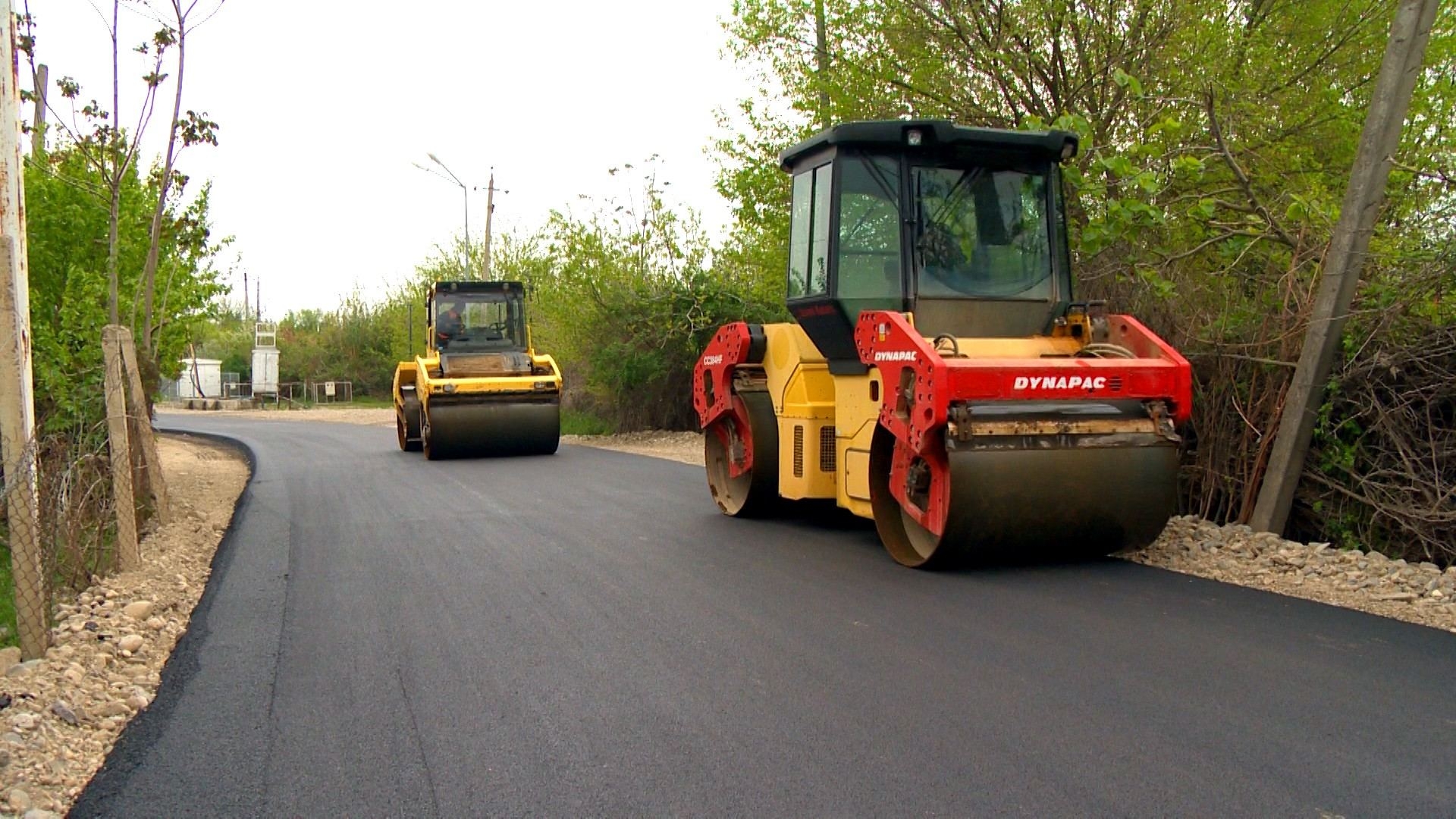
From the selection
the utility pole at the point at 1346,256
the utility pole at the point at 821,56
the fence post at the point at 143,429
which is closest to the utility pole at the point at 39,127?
the fence post at the point at 143,429

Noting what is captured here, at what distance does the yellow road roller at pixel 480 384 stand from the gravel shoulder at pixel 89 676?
7958 mm

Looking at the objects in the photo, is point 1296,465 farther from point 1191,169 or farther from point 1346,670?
point 1346,670

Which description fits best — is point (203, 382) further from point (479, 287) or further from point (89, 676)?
point (89, 676)

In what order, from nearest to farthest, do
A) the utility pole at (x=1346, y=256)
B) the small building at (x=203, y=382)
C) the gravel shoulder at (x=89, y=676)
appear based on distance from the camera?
the gravel shoulder at (x=89, y=676) → the utility pole at (x=1346, y=256) → the small building at (x=203, y=382)

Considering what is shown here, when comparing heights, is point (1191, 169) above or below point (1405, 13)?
below

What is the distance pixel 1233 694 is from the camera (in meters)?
4.64

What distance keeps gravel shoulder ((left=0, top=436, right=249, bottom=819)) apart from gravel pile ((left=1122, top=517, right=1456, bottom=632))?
18.6ft

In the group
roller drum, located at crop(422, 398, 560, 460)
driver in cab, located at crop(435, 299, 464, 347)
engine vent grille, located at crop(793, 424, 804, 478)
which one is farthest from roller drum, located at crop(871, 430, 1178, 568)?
driver in cab, located at crop(435, 299, 464, 347)

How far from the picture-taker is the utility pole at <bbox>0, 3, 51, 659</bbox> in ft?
18.0

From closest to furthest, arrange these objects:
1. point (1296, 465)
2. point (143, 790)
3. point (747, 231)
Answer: point (143, 790)
point (1296, 465)
point (747, 231)

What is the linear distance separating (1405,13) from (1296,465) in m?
3.05

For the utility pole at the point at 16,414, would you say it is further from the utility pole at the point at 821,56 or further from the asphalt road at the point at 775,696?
the utility pole at the point at 821,56

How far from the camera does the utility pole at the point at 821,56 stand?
15.3 meters

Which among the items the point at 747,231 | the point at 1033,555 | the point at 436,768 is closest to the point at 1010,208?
the point at 1033,555
